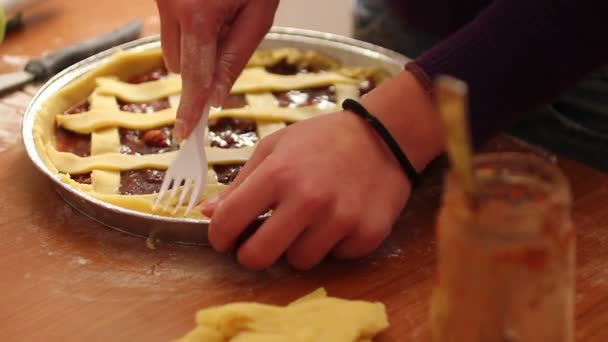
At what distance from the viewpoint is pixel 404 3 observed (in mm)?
1399

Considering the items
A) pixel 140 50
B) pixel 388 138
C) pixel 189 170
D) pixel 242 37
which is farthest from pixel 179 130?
pixel 140 50

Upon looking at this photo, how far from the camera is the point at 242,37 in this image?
105cm

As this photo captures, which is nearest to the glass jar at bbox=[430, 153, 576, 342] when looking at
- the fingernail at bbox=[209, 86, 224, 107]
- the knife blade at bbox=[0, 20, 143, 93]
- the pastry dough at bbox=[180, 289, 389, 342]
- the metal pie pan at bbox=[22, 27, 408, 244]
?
the pastry dough at bbox=[180, 289, 389, 342]

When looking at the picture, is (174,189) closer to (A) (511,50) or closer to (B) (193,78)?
(B) (193,78)

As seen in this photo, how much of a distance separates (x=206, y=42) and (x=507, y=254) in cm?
59

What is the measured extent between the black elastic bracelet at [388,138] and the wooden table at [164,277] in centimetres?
8

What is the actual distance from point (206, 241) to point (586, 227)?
444 millimetres

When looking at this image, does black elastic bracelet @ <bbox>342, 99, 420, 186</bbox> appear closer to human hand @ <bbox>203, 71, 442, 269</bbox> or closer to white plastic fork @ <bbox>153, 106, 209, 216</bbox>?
human hand @ <bbox>203, 71, 442, 269</bbox>

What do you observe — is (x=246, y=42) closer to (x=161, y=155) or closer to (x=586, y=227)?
(x=161, y=155)

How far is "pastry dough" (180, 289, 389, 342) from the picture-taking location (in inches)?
26.9

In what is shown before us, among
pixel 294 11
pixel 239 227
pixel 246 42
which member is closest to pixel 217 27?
pixel 246 42

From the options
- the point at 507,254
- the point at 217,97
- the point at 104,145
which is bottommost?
the point at 104,145

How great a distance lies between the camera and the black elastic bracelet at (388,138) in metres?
0.88

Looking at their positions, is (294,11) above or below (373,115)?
below
